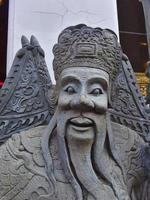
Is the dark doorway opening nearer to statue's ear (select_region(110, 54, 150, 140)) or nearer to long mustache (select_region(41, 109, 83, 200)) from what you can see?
statue's ear (select_region(110, 54, 150, 140))

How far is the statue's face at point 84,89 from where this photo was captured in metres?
1.25

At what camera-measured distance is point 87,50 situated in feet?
4.30

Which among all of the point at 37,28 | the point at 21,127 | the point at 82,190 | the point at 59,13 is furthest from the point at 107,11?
the point at 82,190

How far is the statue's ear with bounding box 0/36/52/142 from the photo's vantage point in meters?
1.52

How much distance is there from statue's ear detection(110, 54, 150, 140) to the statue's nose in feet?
0.98

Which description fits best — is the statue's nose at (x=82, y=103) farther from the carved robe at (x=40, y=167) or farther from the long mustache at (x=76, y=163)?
the carved robe at (x=40, y=167)

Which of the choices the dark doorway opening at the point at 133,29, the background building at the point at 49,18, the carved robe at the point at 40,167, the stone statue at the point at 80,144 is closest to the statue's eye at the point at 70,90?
the stone statue at the point at 80,144

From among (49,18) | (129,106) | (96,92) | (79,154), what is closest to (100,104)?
(96,92)

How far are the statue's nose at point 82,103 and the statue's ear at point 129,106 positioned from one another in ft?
0.98

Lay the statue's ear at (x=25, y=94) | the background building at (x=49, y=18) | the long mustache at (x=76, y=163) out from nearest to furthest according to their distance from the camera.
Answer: the long mustache at (x=76, y=163), the statue's ear at (x=25, y=94), the background building at (x=49, y=18)

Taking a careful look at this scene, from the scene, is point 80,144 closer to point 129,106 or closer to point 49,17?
point 129,106

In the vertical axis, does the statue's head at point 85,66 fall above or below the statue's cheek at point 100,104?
above

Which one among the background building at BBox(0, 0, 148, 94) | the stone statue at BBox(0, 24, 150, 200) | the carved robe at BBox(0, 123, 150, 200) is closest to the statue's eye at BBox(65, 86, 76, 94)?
the stone statue at BBox(0, 24, 150, 200)

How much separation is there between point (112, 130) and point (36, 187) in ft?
0.99
